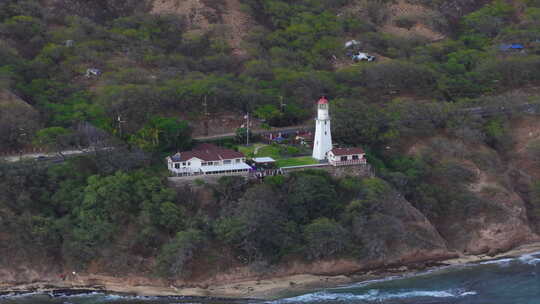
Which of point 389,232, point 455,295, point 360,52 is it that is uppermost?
point 360,52

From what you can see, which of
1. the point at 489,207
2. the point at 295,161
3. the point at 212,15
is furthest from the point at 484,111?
the point at 212,15

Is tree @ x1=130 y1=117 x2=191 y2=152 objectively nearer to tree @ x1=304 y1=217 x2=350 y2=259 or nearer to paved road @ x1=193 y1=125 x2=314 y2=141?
paved road @ x1=193 y1=125 x2=314 y2=141

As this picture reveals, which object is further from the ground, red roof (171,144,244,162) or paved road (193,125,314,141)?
paved road (193,125,314,141)

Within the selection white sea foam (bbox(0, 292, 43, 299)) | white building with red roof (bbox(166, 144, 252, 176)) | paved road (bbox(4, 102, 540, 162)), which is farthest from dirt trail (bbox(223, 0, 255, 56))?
white sea foam (bbox(0, 292, 43, 299))

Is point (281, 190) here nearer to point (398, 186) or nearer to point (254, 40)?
point (398, 186)

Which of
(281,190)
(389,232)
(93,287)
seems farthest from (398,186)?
(93,287)
